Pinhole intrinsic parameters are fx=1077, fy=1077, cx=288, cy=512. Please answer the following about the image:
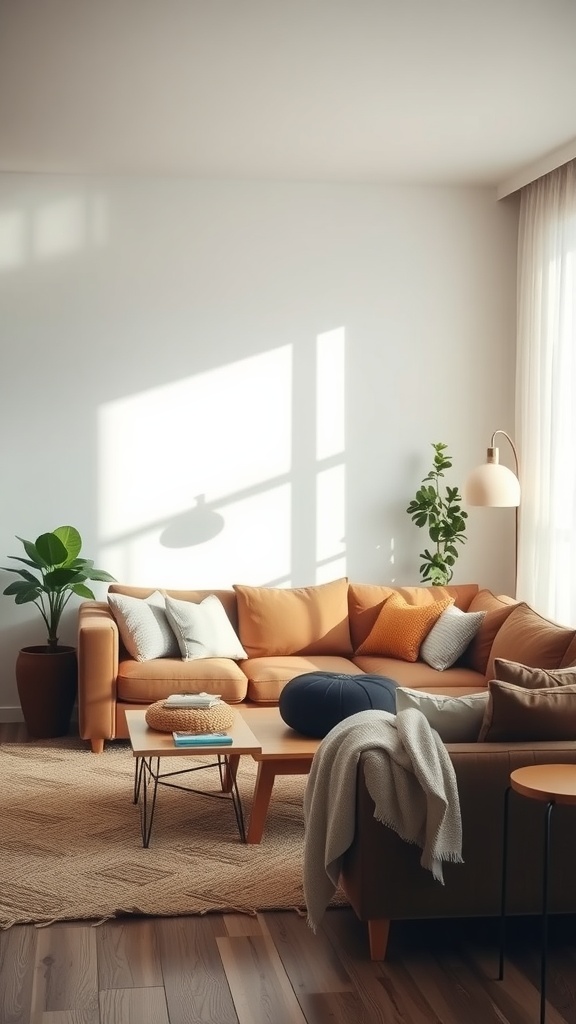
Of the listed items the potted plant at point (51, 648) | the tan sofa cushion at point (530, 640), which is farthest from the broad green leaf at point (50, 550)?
the tan sofa cushion at point (530, 640)

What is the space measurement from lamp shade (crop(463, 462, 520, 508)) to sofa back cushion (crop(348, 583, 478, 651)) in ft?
2.37

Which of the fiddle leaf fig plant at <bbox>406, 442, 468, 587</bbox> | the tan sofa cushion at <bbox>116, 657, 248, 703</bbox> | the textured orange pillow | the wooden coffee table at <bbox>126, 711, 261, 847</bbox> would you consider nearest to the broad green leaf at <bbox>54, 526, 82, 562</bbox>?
the tan sofa cushion at <bbox>116, 657, 248, 703</bbox>

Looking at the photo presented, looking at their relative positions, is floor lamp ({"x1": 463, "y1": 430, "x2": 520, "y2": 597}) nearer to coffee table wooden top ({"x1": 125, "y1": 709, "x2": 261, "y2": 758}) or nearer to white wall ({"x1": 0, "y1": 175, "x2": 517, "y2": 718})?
white wall ({"x1": 0, "y1": 175, "x2": 517, "y2": 718})

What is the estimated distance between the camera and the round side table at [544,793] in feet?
8.97

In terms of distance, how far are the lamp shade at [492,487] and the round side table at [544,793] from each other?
2.76m

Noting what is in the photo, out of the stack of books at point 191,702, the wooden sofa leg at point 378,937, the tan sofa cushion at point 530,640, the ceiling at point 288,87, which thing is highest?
the ceiling at point 288,87

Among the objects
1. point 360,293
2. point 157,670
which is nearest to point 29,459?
point 157,670

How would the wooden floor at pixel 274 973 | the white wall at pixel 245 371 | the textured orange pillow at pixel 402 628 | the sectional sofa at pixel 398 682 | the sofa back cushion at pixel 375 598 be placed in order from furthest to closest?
the white wall at pixel 245 371 < the sofa back cushion at pixel 375 598 < the textured orange pillow at pixel 402 628 < the sectional sofa at pixel 398 682 < the wooden floor at pixel 274 973

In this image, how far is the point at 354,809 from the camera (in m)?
3.17

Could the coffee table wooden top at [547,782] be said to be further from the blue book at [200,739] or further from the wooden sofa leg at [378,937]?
the blue book at [200,739]

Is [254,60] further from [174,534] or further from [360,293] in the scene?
[174,534]

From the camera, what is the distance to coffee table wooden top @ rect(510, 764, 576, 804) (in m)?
2.73

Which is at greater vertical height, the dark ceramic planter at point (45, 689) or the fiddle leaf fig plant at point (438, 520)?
the fiddle leaf fig plant at point (438, 520)

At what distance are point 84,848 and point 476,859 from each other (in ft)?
5.40
